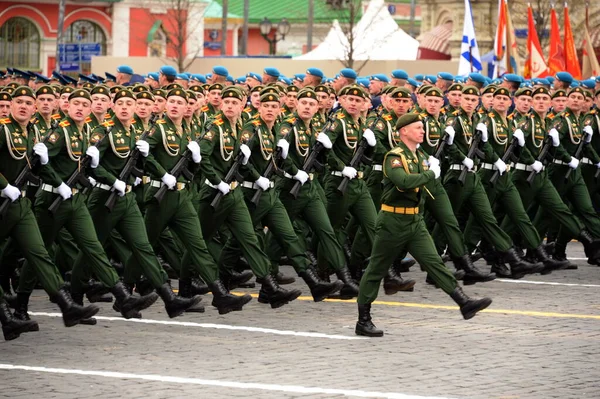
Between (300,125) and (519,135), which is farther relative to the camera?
(519,135)

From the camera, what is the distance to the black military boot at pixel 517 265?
607 inches

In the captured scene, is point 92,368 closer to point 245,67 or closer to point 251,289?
point 251,289

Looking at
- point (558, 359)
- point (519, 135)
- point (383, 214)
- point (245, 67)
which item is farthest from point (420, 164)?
point (245, 67)

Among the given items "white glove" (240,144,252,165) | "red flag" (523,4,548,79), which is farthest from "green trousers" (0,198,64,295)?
"red flag" (523,4,548,79)

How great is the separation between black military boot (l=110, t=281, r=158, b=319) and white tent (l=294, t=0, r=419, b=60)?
32.8 meters

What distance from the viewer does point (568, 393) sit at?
9664mm

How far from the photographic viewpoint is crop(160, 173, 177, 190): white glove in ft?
42.4

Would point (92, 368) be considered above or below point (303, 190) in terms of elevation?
below

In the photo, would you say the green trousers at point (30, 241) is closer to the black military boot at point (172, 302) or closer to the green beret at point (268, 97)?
the black military boot at point (172, 302)

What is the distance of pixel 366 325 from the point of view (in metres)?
12.0

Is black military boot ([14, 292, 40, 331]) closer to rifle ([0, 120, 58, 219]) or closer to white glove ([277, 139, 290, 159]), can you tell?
rifle ([0, 120, 58, 219])

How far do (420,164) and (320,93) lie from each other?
4.51 meters

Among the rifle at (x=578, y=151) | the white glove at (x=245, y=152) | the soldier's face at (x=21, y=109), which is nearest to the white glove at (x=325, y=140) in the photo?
the white glove at (x=245, y=152)

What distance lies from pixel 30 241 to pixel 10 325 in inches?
26.9
